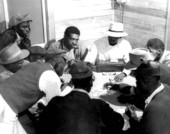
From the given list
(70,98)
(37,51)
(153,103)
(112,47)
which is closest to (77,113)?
(70,98)

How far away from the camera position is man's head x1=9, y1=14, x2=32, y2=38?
498 centimetres

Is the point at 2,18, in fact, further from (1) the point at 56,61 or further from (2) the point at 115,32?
(2) the point at 115,32

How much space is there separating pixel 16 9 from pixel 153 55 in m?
2.69

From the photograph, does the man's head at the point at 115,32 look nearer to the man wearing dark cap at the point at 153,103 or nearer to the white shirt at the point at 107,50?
the white shirt at the point at 107,50

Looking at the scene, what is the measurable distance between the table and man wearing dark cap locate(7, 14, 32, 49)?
1.46 m

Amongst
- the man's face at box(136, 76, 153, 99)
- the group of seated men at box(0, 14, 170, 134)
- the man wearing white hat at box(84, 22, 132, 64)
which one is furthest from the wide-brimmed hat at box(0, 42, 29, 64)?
the man wearing white hat at box(84, 22, 132, 64)

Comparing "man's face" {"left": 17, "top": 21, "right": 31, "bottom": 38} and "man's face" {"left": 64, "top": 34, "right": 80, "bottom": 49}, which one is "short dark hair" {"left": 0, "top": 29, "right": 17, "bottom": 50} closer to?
"man's face" {"left": 17, "top": 21, "right": 31, "bottom": 38}

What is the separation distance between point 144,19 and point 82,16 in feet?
4.43

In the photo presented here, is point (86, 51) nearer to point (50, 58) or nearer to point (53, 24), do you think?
point (53, 24)

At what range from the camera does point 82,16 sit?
611cm

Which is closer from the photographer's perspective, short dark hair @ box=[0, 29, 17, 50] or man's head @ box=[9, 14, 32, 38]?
short dark hair @ box=[0, 29, 17, 50]

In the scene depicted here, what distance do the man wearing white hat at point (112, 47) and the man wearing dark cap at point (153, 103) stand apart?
263 cm

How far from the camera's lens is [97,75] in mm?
4273

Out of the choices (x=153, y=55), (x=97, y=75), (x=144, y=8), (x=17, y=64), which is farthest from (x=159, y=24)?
(x=17, y=64)
